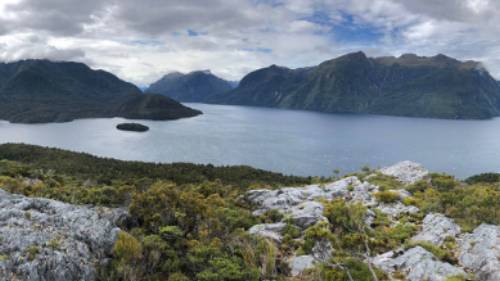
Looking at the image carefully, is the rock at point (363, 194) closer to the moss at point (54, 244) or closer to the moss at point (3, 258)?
the moss at point (54, 244)

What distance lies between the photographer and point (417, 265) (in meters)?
13.5

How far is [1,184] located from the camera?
2420 cm

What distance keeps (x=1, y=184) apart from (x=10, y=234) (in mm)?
15777

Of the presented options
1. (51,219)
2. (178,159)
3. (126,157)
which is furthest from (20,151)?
(51,219)

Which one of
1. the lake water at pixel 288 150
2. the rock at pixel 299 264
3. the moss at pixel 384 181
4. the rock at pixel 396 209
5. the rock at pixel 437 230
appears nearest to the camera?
the rock at pixel 299 264

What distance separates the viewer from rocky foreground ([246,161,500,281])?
12.9 meters

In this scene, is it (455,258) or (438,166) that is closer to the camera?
(455,258)

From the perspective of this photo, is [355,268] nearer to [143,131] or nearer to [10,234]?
[10,234]

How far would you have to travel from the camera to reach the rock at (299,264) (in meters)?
15.0

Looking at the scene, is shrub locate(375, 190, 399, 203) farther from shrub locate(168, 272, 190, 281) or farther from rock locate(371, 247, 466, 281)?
shrub locate(168, 272, 190, 281)

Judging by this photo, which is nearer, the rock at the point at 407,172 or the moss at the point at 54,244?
the moss at the point at 54,244

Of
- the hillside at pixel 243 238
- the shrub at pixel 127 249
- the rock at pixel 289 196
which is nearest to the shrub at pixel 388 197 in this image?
the hillside at pixel 243 238

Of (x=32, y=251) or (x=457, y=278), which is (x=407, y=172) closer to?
(x=457, y=278)

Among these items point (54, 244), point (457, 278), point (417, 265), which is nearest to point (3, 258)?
point (54, 244)
